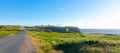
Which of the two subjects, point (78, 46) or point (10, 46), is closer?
point (78, 46)

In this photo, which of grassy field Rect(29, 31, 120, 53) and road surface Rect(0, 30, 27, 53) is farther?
grassy field Rect(29, 31, 120, 53)

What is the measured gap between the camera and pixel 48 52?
22125mm

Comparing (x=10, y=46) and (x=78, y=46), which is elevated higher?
(x=78, y=46)

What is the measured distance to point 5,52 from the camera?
2062 cm

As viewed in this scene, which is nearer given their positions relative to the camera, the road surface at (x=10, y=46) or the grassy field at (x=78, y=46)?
the road surface at (x=10, y=46)

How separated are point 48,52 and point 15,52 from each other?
302cm

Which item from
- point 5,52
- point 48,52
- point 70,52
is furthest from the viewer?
point 70,52

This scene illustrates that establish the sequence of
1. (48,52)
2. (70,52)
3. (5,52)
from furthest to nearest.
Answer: (70,52), (48,52), (5,52)

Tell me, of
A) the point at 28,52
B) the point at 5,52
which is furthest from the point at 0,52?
the point at 28,52

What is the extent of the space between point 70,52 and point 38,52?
389 centimetres

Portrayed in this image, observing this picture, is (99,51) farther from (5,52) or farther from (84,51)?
(5,52)

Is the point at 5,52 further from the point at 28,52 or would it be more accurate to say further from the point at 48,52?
the point at 48,52

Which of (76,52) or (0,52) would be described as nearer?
(0,52)

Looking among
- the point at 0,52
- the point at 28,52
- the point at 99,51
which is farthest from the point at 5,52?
the point at 99,51
